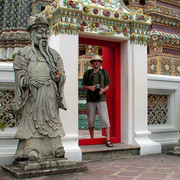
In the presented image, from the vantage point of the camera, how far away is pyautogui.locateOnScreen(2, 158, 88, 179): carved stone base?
4484 millimetres

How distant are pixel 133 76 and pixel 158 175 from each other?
2.63m

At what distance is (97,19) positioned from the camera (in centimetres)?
653

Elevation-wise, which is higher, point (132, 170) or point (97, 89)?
point (97, 89)

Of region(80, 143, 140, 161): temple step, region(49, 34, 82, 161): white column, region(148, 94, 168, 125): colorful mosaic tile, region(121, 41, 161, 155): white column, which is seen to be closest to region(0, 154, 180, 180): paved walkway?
region(80, 143, 140, 161): temple step

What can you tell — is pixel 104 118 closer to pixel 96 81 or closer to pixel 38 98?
pixel 96 81

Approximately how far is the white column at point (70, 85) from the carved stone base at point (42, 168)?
102 cm

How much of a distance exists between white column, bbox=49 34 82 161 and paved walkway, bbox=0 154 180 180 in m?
0.64

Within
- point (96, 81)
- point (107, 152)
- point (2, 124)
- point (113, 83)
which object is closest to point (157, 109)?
point (113, 83)

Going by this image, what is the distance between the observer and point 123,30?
22.6ft

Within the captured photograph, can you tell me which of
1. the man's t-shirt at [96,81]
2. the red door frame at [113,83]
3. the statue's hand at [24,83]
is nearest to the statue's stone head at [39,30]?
the statue's hand at [24,83]

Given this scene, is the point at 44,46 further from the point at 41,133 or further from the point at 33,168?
the point at 33,168

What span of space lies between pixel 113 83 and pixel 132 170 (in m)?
2.68

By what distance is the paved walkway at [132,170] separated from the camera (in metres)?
4.58

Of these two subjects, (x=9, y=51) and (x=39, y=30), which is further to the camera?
(x=9, y=51)
